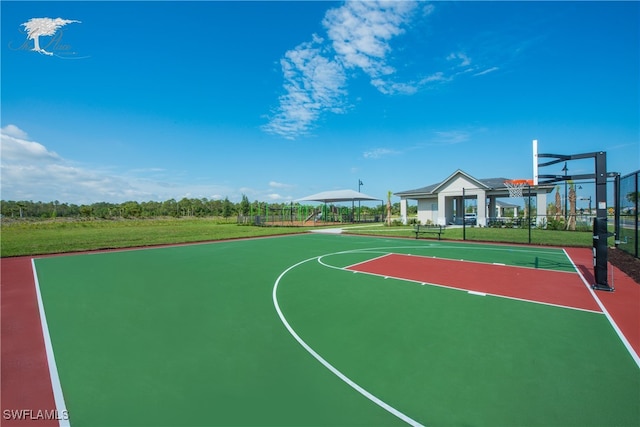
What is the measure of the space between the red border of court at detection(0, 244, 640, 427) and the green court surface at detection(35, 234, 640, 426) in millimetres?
236

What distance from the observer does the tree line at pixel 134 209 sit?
55.6 m

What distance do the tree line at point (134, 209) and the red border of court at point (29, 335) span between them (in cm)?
3623

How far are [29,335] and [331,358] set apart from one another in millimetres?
5257

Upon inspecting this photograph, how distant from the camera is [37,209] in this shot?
6297cm

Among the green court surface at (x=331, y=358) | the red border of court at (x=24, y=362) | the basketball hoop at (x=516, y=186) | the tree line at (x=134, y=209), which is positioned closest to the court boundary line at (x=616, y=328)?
the green court surface at (x=331, y=358)

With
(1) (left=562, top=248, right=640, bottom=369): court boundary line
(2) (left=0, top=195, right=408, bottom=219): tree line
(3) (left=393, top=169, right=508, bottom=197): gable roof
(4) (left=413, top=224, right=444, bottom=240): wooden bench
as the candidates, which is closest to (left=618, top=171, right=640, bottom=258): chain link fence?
(1) (left=562, top=248, right=640, bottom=369): court boundary line

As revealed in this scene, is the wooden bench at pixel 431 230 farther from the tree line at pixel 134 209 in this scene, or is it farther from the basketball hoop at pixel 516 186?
the tree line at pixel 134 209

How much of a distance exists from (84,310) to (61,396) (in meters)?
3.50

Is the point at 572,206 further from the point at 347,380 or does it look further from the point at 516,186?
the point at 347,380

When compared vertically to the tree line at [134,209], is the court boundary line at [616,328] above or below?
below

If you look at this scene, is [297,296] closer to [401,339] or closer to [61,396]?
[401,339]

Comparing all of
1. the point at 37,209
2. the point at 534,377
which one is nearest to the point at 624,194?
the point at 534,377

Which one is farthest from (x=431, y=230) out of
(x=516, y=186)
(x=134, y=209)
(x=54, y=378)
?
(x=134, y=209)

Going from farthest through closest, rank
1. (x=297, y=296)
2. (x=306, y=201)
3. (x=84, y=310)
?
(x=306, y=201) → (x=297, y=296) → (x=84, y=310)
